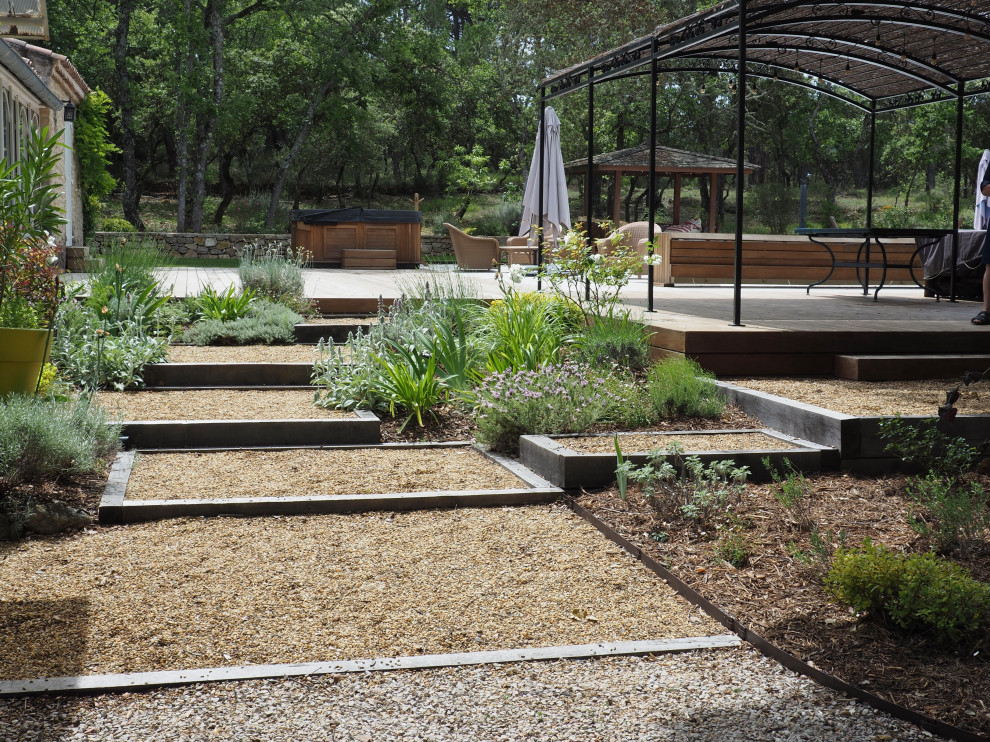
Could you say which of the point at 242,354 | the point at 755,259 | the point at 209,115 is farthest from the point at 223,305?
the point at 209,115

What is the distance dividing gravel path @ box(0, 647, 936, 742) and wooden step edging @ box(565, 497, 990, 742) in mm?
30

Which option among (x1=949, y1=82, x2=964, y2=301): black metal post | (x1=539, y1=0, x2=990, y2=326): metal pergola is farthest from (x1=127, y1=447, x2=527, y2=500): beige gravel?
(x1=949, y1=82, x2=964, y2=301): black metal post

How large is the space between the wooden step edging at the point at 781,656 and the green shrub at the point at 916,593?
0.98 feet

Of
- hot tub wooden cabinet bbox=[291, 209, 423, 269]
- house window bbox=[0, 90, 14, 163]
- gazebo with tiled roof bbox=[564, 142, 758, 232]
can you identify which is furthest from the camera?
gazebo with tiled roof bbox=[564, 142, 758, 232]

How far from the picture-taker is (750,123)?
91.1 feet

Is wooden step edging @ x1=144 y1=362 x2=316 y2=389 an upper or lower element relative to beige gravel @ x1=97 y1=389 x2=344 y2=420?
upper

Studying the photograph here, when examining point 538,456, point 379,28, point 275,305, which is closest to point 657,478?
point 538,456

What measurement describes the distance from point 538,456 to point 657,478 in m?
0.77

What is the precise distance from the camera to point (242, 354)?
734cm

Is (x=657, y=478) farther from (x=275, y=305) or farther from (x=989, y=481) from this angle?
(x=275, y=305)

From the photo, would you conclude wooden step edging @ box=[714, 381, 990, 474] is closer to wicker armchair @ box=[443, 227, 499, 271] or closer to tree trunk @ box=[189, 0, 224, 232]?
wicker armchair @ box=[443, 227, 499, 271]

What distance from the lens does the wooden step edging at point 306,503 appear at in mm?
3902

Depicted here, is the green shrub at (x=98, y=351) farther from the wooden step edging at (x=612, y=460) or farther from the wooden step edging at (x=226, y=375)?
the wooden step edging at (x=612, y=460)

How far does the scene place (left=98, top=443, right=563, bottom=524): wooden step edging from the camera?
3902 mm
